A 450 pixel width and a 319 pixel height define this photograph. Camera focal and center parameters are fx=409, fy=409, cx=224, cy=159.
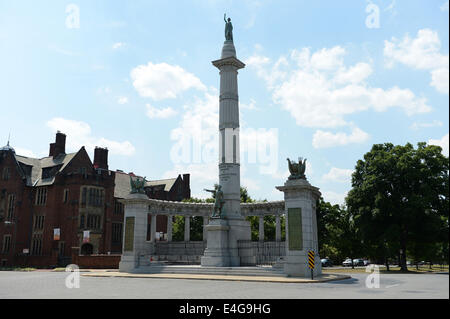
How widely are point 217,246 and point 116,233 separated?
3327 cm

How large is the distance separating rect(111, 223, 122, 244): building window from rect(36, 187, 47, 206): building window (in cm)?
1069

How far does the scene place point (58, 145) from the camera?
63656 millimetres

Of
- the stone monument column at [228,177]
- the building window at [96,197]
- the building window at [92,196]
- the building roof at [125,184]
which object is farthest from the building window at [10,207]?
the stone monument column at [228,177]

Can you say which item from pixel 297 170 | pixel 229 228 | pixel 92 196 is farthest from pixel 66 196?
pixel 297 170

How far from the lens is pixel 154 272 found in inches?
1339

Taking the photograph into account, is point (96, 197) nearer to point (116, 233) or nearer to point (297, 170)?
point (116, 233)

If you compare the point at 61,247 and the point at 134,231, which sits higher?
the point at 134,231

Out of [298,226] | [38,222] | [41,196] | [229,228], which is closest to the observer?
[298,226]

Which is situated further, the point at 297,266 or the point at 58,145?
the point at 58,145

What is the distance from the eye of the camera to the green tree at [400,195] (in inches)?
1539

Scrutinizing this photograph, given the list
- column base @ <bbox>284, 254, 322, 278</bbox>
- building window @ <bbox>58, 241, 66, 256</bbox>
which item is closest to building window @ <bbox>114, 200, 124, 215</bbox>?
building window @ <bbox>58, 241, 66, 256</bbox>

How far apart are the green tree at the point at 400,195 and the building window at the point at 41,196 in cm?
4242
